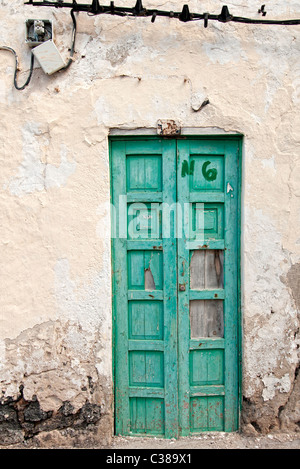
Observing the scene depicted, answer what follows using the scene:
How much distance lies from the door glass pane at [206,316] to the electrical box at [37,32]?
2181 millimetres

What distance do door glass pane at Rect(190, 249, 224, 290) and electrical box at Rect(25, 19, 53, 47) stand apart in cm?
187

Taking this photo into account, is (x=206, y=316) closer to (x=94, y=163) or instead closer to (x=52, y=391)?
(x=52, y=391)

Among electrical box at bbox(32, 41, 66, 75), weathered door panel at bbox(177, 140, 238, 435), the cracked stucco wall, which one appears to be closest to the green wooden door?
weathered door panel at bbox(177, 140, 238, 435)

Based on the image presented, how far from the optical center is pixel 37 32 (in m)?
2.67

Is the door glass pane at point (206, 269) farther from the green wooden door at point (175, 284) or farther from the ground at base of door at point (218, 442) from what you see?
the ground at base of door at point (218, 442)

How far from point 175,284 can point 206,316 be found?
35cm

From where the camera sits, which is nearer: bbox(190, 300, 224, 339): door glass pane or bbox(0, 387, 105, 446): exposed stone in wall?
bbox(0, 387, 105, 446): exposed stone in wall

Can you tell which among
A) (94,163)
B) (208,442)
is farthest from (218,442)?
(94,163)

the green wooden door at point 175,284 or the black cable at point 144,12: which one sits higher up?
the black cable at point 144,12

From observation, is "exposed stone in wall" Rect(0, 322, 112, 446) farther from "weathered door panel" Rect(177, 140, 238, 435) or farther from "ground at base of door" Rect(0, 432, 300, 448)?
"weathered door panel" Rect(177, 140, 238, 435)

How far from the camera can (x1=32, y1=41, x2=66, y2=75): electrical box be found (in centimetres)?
263

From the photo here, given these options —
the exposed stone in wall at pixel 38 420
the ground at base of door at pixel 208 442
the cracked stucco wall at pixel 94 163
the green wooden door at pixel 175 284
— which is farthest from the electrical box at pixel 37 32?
the ground at base of door at pixel 208 442

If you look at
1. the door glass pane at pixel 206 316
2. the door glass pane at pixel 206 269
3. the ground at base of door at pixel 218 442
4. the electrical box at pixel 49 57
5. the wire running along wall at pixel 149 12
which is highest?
the wire running along wall at pixel 149 12

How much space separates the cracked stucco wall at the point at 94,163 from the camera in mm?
2746
